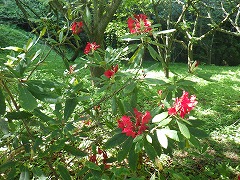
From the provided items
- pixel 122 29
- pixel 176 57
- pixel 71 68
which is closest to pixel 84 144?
pixel 71 68

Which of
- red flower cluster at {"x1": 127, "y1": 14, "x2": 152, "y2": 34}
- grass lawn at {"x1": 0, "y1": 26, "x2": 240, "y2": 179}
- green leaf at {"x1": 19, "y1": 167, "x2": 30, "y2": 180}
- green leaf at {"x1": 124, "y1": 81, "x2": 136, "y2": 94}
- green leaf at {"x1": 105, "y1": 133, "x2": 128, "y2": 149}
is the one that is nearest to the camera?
green leaf at {"x1": 19, "y1": 167, "x2": 30, "y2": 180}

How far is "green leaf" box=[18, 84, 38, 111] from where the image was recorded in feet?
3.17

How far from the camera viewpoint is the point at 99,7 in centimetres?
394

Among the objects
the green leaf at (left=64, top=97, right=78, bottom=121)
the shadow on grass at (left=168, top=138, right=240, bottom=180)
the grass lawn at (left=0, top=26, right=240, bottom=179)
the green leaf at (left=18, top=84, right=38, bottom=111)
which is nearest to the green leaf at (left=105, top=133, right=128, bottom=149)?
the green leaf at (left=64, top=97, right=78, bottom=121)

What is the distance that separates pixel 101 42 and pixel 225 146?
6.83 feet

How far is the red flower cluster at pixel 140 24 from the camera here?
1604 millimetres

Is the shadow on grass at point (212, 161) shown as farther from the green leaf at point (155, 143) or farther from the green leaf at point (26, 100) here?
the green leaf at point (26, 100)

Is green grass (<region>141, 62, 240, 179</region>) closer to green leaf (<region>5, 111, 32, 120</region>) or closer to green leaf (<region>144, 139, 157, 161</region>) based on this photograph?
green leaf (<region>144, 139, 157, 161</region>)

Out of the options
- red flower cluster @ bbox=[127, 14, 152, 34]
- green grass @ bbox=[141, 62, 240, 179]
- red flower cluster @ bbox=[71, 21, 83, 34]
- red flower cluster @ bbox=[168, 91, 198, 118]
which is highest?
red flower cluster @ bbox=[127, 14, 152, 34]

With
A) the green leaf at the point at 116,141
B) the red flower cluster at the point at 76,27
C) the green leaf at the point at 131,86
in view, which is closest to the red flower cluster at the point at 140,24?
the green leaf at the point at 131,86

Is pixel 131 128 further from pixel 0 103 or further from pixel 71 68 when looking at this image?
pixel 71 68

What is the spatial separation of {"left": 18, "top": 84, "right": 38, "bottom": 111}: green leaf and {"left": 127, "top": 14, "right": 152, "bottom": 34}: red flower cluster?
31.9 inches

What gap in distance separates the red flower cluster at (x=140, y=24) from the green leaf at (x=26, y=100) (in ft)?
2.66

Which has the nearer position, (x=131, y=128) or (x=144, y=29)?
(x=131, y=128)
